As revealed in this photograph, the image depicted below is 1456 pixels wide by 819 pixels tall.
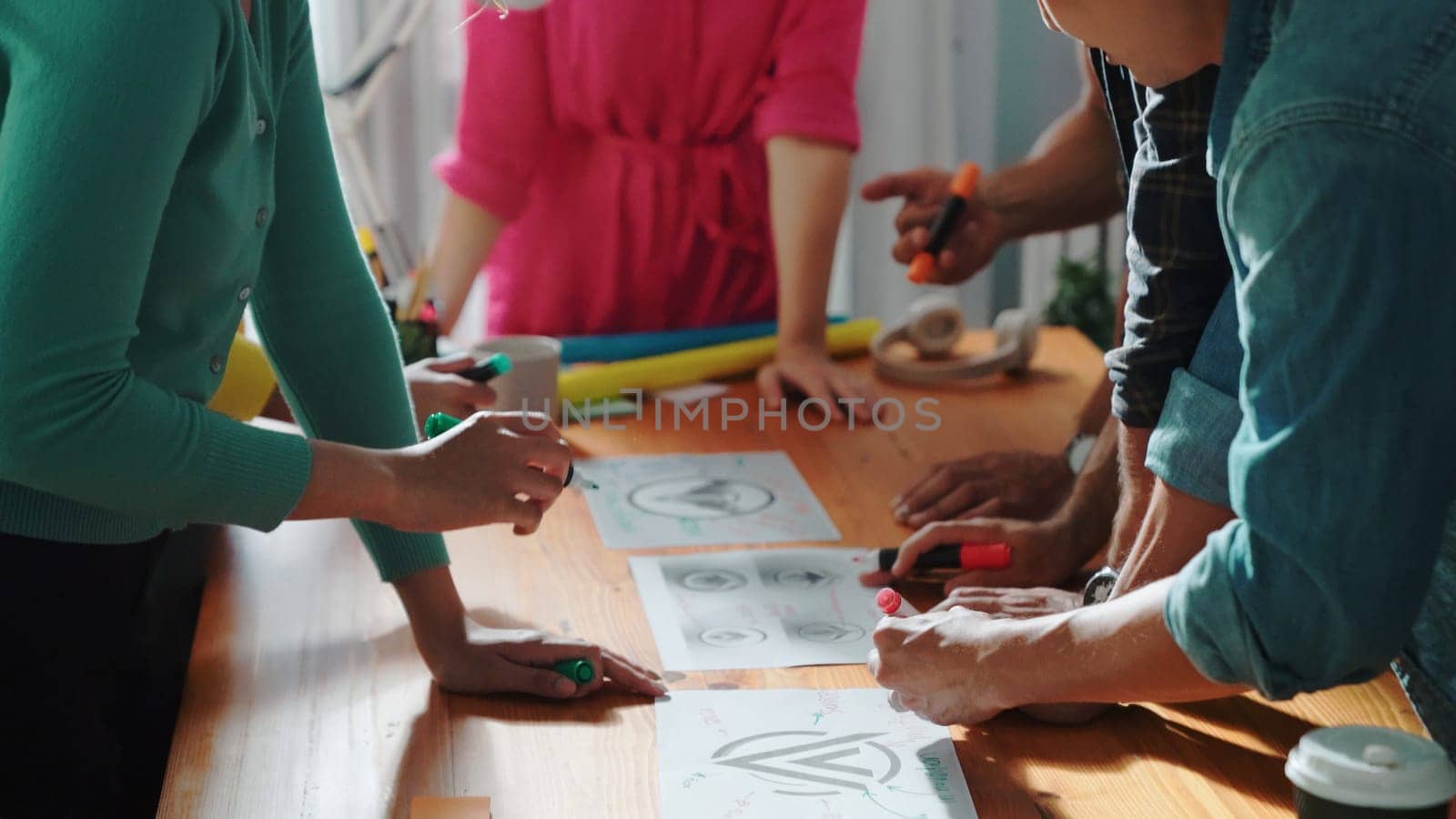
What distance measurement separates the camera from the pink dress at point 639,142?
172 cm

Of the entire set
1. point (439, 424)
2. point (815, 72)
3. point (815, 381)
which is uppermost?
point (815, 72)

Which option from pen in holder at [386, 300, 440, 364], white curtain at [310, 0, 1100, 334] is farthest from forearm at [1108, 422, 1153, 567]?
white curtain at [310, 0, 1100, 334]

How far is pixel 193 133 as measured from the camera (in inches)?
32.9

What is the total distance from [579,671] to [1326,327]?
52 cm

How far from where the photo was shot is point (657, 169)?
181 cm

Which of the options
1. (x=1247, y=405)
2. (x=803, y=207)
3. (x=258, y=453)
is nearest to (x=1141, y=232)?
(x=1247, y=405)

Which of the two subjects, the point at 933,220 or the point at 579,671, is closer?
the point at 579,671

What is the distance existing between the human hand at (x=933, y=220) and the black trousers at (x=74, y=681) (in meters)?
0.85

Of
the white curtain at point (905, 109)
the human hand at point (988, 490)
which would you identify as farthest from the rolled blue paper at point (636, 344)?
the white curtain at point (905, 109)

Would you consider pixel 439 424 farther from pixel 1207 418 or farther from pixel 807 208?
pixel 807 208

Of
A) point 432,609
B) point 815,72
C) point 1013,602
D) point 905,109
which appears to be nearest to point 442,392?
point 432,609

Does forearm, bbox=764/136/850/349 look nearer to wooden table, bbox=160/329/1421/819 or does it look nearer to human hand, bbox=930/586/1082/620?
wooden table, bbox=160/329/1421/819

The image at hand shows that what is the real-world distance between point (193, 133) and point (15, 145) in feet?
0.41

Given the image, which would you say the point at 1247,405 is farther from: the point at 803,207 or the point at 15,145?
the point at 803,207
